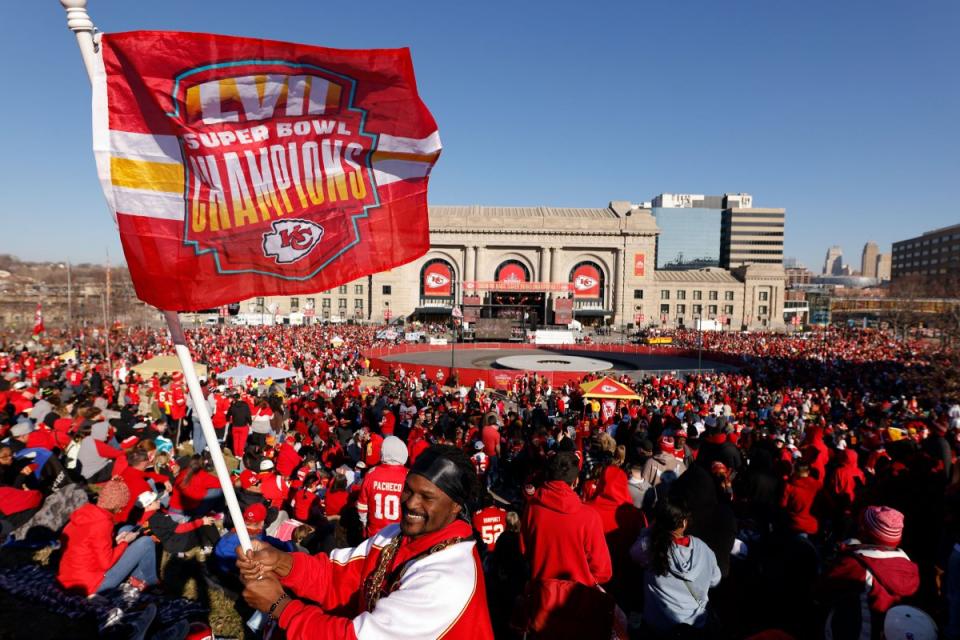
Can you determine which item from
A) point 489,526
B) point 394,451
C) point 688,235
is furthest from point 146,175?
point 688,235

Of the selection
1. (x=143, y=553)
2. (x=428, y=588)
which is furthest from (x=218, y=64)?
(x=143, y=553)

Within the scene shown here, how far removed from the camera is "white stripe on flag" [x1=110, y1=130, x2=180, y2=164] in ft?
9.40

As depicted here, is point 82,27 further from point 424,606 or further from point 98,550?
point 98,550

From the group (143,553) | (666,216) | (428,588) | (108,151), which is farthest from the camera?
(666,216)

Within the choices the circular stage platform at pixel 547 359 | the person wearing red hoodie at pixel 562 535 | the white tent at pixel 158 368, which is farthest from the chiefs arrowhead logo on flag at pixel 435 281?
the person wearing red hoodie at pixel 562 535

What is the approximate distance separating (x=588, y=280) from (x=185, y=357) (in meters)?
75.6

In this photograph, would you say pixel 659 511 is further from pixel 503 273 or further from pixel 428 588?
pixel 503 273

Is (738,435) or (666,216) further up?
(666,216)

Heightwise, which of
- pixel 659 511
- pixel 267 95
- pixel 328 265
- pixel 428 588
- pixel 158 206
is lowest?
pixel 659 511

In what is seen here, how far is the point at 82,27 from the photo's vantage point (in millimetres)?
2445

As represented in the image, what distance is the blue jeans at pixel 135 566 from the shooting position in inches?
192

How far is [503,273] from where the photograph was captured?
76375mm

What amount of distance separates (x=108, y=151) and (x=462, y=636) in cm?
299

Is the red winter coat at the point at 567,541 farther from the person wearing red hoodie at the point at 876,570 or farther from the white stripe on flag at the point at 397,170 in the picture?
the white stripe on flag at the point at 397,170
